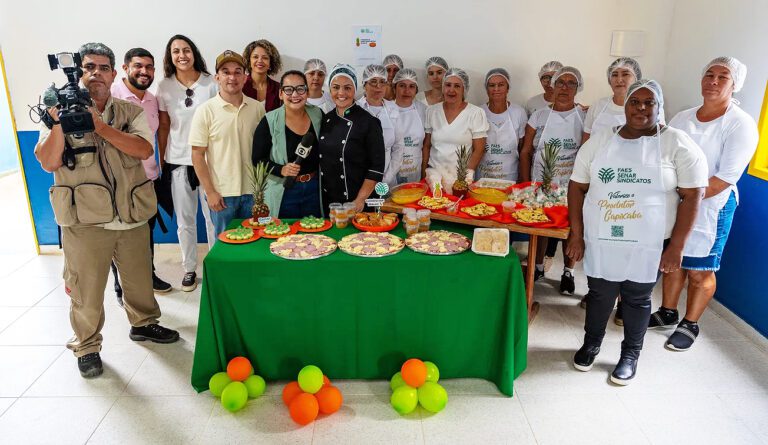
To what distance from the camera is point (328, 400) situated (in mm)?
2480

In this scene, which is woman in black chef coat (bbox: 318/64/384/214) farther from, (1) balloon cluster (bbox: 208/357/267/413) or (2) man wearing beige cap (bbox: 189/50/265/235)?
(1) balloon cluster (bbox: 208/357/267/413)

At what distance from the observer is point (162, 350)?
3.12 meters

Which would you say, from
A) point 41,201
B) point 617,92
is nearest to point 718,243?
point 617,92

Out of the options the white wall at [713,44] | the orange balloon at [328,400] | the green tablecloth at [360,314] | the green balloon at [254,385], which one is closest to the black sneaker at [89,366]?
the green tablecloth at [360,314]

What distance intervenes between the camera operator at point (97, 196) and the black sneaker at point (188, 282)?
0.94 meters

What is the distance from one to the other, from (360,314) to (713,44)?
3.30 metres

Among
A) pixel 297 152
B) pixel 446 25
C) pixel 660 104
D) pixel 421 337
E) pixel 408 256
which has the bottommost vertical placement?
pixel 421 337

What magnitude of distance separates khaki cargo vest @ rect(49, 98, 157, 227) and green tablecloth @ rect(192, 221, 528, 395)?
595 millimetres

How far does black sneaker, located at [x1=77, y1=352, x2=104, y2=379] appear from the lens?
2852 mm

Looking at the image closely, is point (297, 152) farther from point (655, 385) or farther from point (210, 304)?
point (655, 385)

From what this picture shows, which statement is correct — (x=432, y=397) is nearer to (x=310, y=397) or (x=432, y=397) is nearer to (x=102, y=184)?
(x=310, y=397)

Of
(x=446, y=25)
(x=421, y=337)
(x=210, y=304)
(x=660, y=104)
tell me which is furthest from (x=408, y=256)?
(x=446, y=25)

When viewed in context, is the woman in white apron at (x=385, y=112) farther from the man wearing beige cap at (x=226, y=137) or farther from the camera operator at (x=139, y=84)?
the camera operator at (x=139, y=84)

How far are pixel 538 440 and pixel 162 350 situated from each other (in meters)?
2.19
